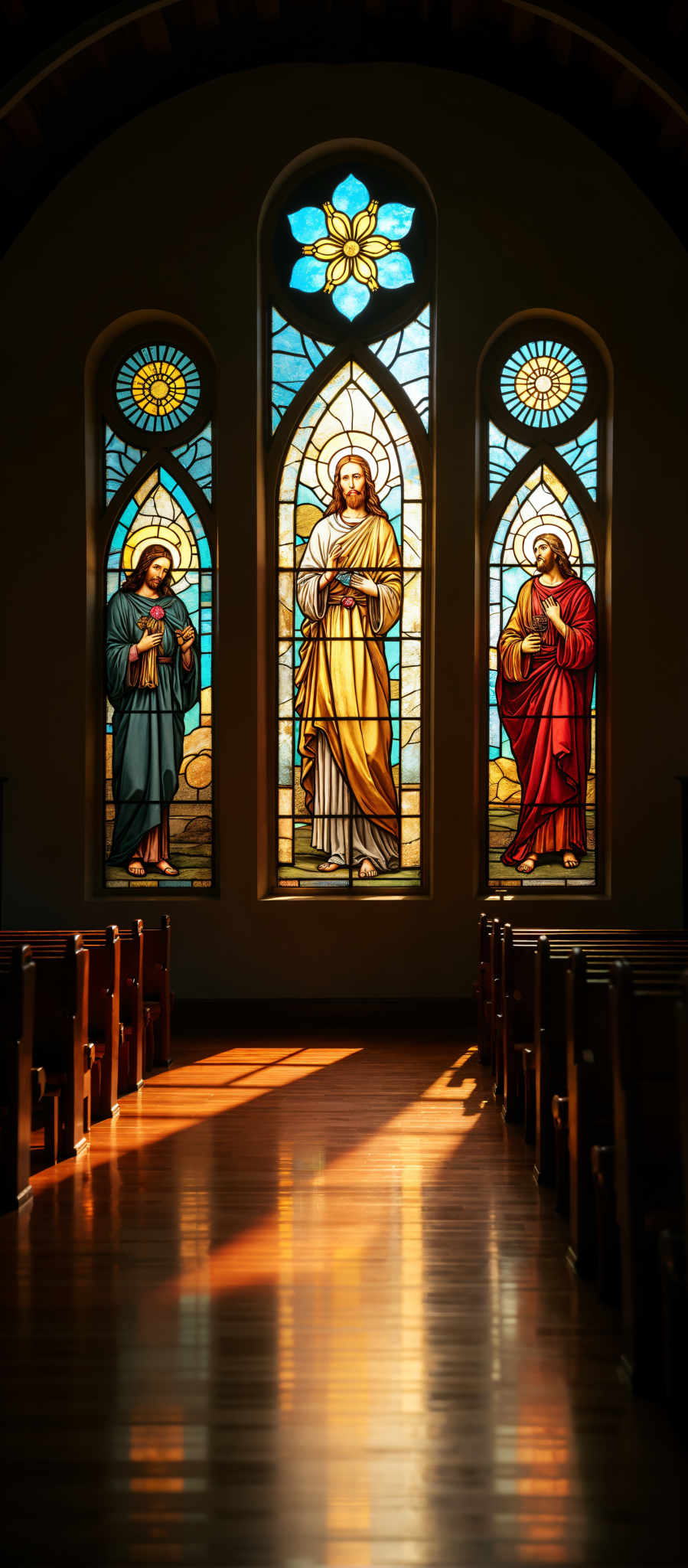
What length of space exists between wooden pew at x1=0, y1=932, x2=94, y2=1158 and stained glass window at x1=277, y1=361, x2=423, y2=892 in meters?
4.11

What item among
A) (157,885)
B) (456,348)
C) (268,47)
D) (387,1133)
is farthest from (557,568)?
(387,1133)

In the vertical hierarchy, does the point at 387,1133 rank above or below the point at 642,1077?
below

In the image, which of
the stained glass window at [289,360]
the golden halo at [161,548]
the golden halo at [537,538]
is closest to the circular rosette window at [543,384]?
the golden halo at [537,538]

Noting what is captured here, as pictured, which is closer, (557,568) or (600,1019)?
(600,1019)

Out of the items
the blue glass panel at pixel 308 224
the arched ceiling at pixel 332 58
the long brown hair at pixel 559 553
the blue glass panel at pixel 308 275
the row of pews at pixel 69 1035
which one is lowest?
the row of pews at pixel 69 1035

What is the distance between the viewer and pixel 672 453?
8.55 meters

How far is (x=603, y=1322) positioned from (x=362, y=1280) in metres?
0.64

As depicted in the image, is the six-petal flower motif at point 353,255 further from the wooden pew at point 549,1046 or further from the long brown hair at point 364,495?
the wooden pew at point 549,1046

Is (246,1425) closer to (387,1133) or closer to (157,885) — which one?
(387,1133)

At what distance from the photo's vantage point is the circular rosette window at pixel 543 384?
885 centimetres

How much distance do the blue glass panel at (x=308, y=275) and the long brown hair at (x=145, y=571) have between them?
2212 millimetres

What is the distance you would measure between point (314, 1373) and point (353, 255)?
26.9ft

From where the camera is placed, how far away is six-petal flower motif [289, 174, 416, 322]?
352 inches

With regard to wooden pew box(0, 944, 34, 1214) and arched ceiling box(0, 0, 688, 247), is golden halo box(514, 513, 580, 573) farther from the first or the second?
wooden pew box(0, 944, 34, 1214)
